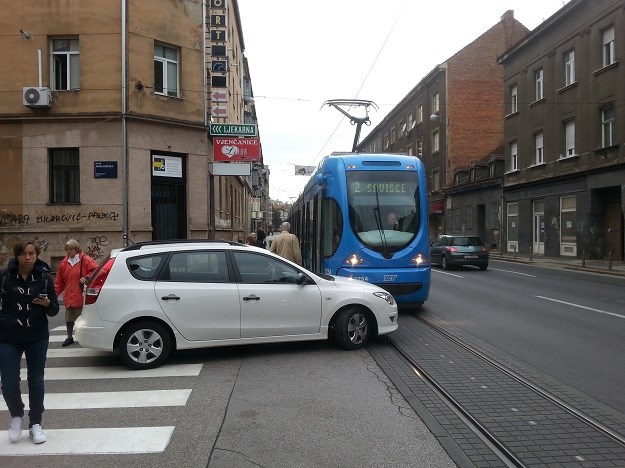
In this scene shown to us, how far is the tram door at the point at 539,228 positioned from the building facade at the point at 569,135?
56mm

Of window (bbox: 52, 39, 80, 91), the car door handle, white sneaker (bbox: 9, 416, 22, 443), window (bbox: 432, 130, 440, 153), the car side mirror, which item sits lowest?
white sneaker (bbox: 9, 416, 22, 443)

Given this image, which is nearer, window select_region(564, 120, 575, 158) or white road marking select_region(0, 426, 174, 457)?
white road marking select_region(0, 426, 174, 457)

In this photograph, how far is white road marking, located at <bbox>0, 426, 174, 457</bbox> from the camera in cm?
417

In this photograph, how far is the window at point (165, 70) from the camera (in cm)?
1807

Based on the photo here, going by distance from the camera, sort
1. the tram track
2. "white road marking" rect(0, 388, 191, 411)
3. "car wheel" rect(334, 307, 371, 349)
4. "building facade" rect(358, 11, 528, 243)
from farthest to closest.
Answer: "building facade" rect(358, 11, 528, 243), "car wheel" rect(334, 307, 371, 349), "white road marking" rect(0, 388, 191, 411), the tram track

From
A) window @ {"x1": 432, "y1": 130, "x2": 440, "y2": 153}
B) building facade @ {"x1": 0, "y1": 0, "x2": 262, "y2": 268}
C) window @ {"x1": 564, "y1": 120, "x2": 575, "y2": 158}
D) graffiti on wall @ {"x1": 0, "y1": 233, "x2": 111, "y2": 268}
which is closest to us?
graffiti on wall @ {"x1": 0, "y1": 233, "x2": 111, "y2": 268}

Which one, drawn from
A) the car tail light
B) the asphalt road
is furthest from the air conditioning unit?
the asphalt road

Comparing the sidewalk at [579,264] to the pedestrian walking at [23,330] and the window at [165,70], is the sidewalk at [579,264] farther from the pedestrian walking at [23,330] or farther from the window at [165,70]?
the pedestrian walking at [23,330]

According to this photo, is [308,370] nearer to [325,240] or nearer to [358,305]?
[358,305]

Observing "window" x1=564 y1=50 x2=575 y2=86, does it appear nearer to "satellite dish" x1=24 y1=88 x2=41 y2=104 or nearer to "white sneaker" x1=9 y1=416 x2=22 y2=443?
"satellite dish" x1=24 y1=88 x2=41 y2=104

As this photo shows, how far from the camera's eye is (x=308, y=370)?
251 inches

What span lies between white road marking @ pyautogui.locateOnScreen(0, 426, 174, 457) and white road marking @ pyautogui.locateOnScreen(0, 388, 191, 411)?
0.60 meters

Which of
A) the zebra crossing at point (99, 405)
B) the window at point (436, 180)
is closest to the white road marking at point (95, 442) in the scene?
the zebra crossing at point (99, 405)

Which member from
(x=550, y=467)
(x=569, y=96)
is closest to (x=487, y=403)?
(x=550, y=467)
